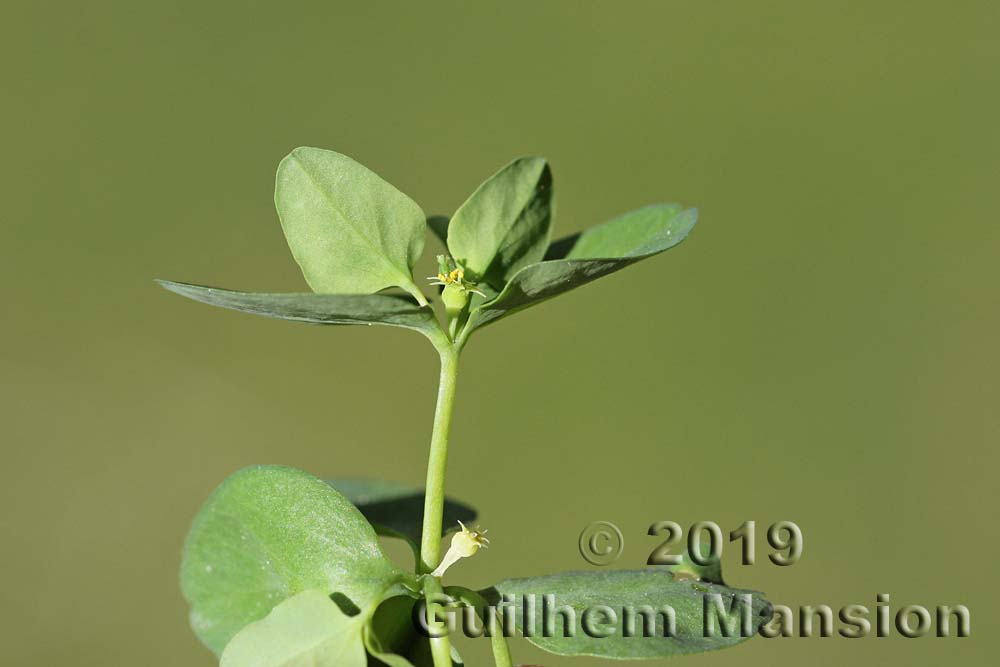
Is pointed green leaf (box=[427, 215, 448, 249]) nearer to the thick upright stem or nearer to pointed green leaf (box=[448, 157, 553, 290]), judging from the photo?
pointed green leaf (box=[448, 157, 553, 290])

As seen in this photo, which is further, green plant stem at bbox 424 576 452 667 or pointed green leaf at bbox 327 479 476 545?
pointed green leaf at bbox 327 479 476 545

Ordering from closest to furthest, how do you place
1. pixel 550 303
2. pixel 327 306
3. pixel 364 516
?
1. pixel 327 306
2. pixel 364 516
3. pixel 550 303

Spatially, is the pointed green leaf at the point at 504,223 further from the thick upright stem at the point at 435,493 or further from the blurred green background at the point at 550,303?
the blurred green background at the point at 550,303

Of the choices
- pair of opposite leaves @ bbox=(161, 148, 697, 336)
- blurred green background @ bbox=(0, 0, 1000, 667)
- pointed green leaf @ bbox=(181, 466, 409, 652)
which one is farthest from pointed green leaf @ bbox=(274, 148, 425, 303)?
blurred green background @ bbox=(0, 0, 1000, 667)

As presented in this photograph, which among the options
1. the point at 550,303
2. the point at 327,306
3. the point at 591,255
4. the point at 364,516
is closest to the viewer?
the point at 327,306

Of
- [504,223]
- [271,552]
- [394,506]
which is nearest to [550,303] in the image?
[394,506]

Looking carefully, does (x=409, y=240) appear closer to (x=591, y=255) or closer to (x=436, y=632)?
(x=591, y=255)
